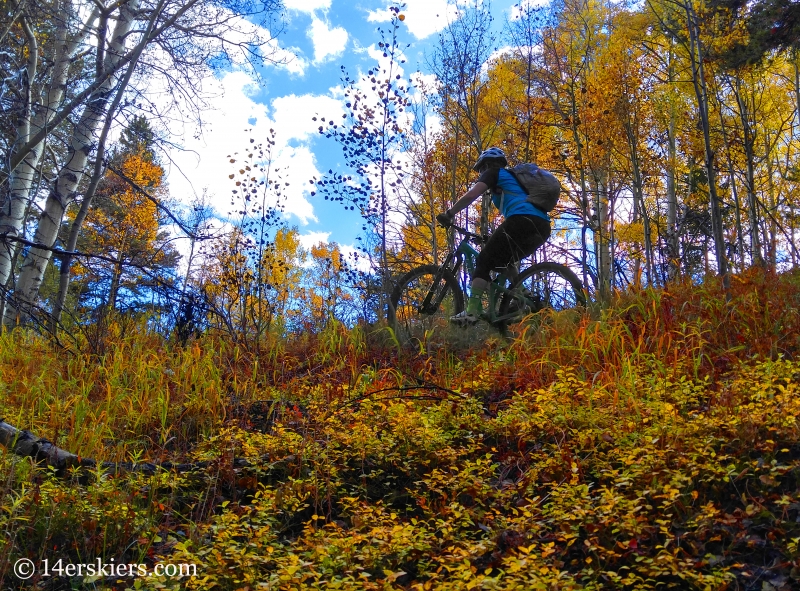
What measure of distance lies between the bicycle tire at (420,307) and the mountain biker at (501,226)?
1.09ft

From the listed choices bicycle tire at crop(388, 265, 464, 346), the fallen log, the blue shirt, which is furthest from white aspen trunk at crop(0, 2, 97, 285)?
the blue shirt

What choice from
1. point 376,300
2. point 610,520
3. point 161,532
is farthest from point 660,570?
point 376,300

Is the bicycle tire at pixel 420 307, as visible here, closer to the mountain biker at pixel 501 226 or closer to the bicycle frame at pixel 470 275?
the bicycle frame at pixel 470 275

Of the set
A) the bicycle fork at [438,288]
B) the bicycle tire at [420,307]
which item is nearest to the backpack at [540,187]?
the bicycle fork at [438,288]

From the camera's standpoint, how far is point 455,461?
11.5ft

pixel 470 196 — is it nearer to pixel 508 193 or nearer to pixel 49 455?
pixel 508 193

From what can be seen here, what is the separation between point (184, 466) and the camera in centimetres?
372

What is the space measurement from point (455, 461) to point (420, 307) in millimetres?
3058

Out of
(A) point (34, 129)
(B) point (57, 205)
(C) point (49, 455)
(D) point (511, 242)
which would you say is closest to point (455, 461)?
(C) point (49, 455)

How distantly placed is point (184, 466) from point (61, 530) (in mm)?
929

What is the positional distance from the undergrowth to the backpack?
1241 millimetres

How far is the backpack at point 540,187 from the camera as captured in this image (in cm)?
584

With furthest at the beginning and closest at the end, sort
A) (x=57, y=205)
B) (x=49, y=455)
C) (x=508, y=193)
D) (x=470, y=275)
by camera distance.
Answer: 1. (x=57, y=205)
2. (x=470, y=275)
3. (x=508, y=193)
4. (x=49, y=455)

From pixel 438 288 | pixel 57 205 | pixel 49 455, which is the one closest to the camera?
pixel 49 455
